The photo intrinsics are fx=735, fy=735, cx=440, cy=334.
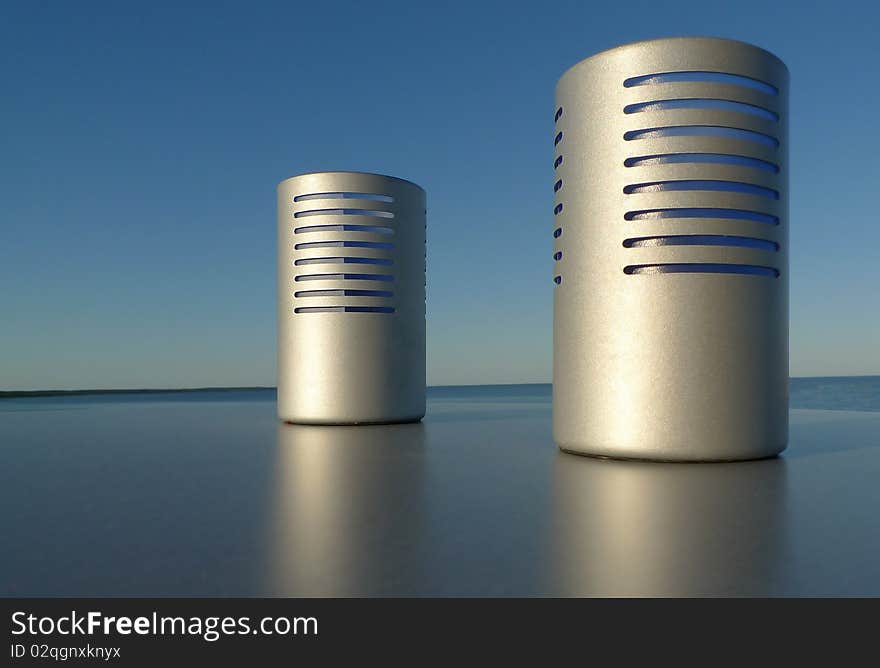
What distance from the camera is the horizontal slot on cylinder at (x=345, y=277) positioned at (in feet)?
24.3

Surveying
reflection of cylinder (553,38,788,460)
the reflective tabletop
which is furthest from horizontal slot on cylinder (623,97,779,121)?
the reflective tabletop

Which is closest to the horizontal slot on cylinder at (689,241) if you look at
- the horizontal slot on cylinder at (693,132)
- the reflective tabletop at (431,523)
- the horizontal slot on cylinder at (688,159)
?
the horizontal slot on cylinder at (688,159)

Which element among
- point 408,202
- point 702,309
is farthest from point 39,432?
point 702,309

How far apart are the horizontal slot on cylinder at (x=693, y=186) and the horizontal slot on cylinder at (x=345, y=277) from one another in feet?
11.1

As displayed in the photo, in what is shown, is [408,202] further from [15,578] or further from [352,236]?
[15,578]

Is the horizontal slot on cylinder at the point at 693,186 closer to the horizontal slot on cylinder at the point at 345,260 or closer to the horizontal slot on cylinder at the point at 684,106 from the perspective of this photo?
the horizontal slot on cylinder at the point at 684,106

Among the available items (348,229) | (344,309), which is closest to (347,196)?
(348,229)

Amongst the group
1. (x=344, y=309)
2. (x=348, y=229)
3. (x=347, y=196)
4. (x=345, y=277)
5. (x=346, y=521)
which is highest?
(x=347, y=196)

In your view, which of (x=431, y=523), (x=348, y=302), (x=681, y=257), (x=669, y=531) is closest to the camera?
(x=669, y=531)

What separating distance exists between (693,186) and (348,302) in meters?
3.79

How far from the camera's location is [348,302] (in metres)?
7.35

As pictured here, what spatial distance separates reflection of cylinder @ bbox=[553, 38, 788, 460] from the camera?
4.49m

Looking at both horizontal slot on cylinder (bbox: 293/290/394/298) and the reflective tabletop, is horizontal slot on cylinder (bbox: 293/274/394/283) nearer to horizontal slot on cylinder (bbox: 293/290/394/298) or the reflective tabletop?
horizontal slot on cylinder (bbox: 293/290/394/298)

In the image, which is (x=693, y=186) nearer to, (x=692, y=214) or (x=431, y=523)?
(x=692, y=214)
